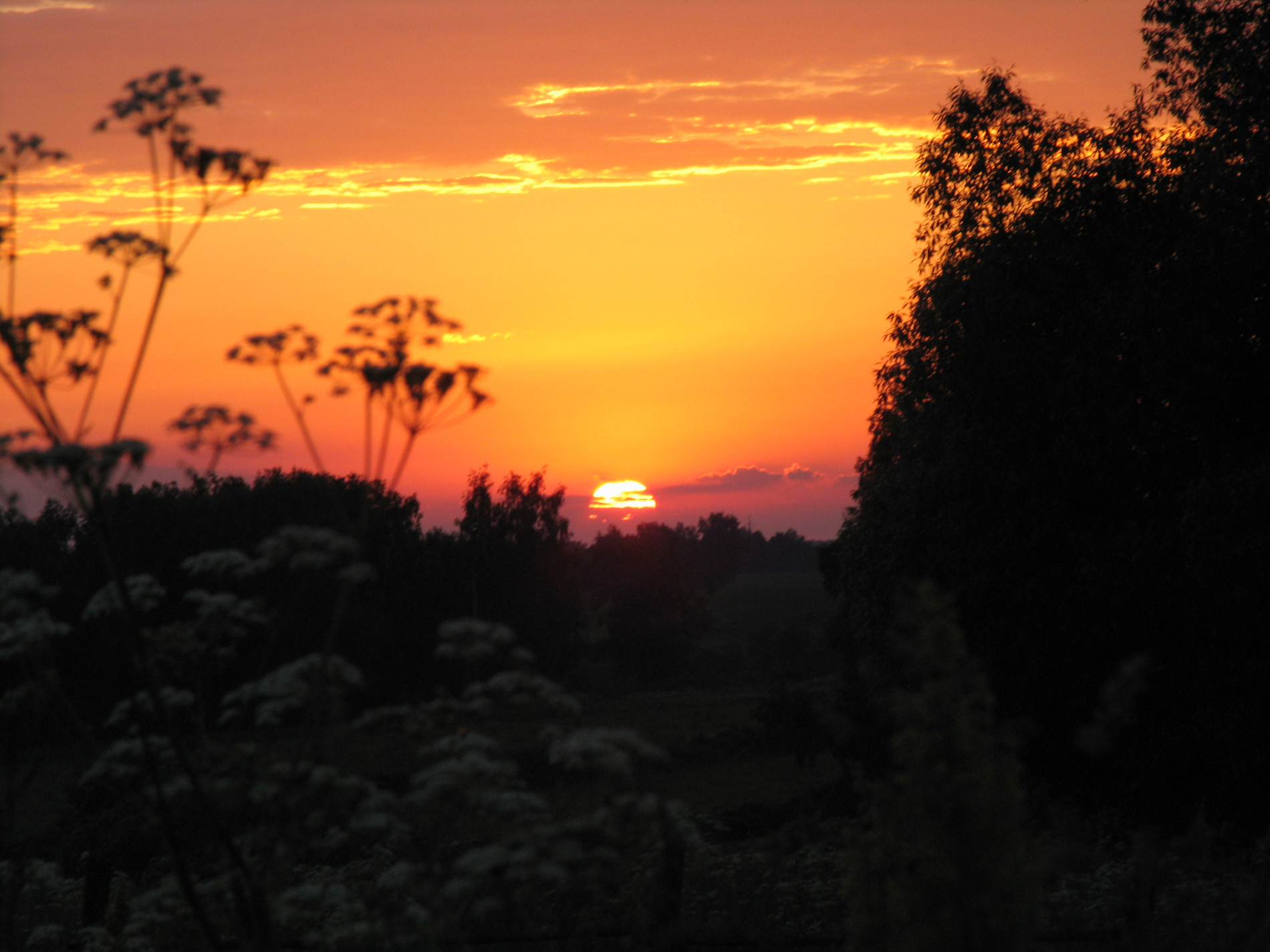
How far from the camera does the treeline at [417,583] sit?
45.4 m

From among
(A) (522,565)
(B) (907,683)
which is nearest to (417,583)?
(A) (522,565)

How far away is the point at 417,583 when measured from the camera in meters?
62.8

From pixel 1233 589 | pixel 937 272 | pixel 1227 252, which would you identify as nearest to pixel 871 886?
pixel 1233 589

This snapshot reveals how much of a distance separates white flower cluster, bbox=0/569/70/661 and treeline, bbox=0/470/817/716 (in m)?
25.0

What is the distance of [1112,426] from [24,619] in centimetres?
1493

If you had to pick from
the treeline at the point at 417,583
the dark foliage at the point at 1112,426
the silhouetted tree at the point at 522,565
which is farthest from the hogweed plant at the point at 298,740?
the silhouetted tree at the point at 522,565

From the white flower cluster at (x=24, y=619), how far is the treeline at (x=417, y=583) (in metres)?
25.0

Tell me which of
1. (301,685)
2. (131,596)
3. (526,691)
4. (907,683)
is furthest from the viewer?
(907,683)

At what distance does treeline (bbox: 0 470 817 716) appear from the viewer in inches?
1786

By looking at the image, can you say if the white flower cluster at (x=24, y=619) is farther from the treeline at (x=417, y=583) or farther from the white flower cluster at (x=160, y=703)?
the treeline at (x=417, y=583)

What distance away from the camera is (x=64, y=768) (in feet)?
139

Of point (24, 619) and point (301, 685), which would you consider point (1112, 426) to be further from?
point (24, 619)

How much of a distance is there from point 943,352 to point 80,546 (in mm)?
44179

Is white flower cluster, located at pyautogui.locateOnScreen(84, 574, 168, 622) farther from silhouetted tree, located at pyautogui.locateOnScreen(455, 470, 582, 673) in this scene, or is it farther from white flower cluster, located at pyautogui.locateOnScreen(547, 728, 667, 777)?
silhouetted tree, located at pyautogui.locateOnScreen(455, 470, 582, 673)
